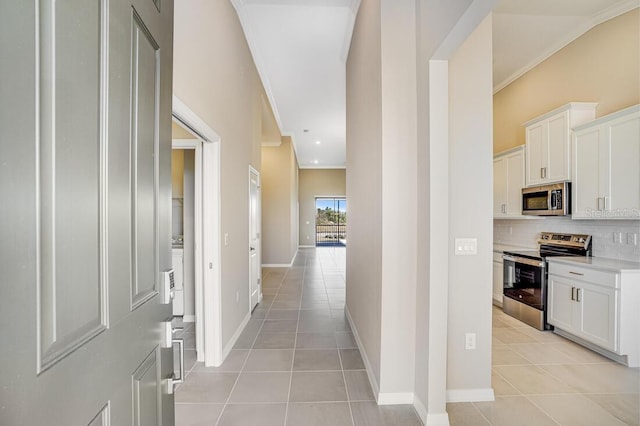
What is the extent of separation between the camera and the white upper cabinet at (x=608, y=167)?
2.84 m

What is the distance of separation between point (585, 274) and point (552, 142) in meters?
1.73

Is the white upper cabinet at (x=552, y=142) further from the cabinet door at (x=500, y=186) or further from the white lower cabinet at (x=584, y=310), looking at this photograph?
the white lower cabinet at (x=584, y=310)

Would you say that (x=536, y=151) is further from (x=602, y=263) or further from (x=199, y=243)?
(x=199, y=243)

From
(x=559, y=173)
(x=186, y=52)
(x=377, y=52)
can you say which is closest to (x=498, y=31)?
(x=559, y=173)

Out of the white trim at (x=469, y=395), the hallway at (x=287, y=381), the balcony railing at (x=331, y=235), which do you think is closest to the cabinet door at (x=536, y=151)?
the white trim at (x=469, y=395)

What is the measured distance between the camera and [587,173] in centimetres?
332

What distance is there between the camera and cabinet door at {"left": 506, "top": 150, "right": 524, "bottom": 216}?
4.34 m

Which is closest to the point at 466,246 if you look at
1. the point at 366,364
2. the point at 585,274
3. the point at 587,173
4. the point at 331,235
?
the point at 366,364

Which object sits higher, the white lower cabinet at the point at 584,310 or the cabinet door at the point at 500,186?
the cabinet door at the point at 500,186

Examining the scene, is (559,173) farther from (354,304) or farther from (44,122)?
(44,122)

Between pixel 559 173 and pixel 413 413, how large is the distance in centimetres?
344

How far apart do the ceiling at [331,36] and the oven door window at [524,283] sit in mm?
2897

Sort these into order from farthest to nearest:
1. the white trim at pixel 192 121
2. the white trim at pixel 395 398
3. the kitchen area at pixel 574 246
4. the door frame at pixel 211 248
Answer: the door frame at pixel 211 248 < the kitchen area at pixel 574 246 < the white trim at pixel 395 398 < the white trim at pixel 192 121

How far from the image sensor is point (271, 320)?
13.0 feet
